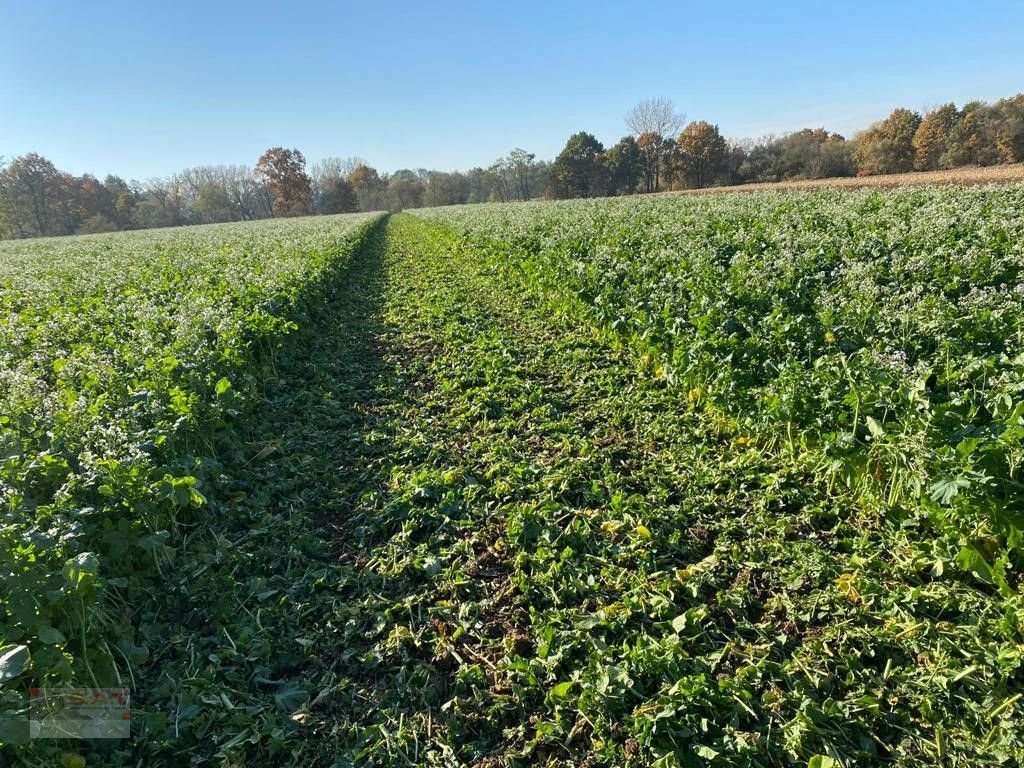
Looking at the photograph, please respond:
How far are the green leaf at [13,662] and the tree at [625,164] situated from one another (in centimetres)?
9170

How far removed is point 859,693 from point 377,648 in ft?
10.0

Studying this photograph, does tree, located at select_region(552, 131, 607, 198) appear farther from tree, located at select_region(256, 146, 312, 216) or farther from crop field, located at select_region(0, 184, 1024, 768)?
crop field, located at select_region(0, 184, 1024, 768)

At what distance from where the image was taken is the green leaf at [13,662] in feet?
7.97

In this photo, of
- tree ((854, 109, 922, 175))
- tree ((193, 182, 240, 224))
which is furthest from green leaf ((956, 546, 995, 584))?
tree ((193, 182, 240, 224))

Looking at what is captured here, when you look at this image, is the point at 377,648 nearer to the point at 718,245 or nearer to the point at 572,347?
the point at 572,347

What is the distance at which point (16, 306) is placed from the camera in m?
11.8

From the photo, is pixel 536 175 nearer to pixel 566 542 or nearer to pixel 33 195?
pixel 33 195

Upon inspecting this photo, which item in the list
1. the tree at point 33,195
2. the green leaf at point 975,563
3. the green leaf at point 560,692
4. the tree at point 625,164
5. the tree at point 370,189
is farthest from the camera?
the tree at point 370,189

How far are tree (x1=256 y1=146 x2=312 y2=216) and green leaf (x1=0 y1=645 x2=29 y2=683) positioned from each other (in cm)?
11609

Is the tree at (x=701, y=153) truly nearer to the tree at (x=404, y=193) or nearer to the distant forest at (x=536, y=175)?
the distant forest at (x=536, y=175)

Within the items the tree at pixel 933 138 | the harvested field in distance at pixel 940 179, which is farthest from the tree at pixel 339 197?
the tree at pixel 933 138

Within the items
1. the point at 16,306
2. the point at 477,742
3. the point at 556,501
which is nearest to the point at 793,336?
the point at 556,501

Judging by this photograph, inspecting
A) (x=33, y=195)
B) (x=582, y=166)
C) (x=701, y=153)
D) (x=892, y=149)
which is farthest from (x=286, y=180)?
(x=892, y=149)

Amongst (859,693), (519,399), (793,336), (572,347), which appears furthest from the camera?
(572,347)
